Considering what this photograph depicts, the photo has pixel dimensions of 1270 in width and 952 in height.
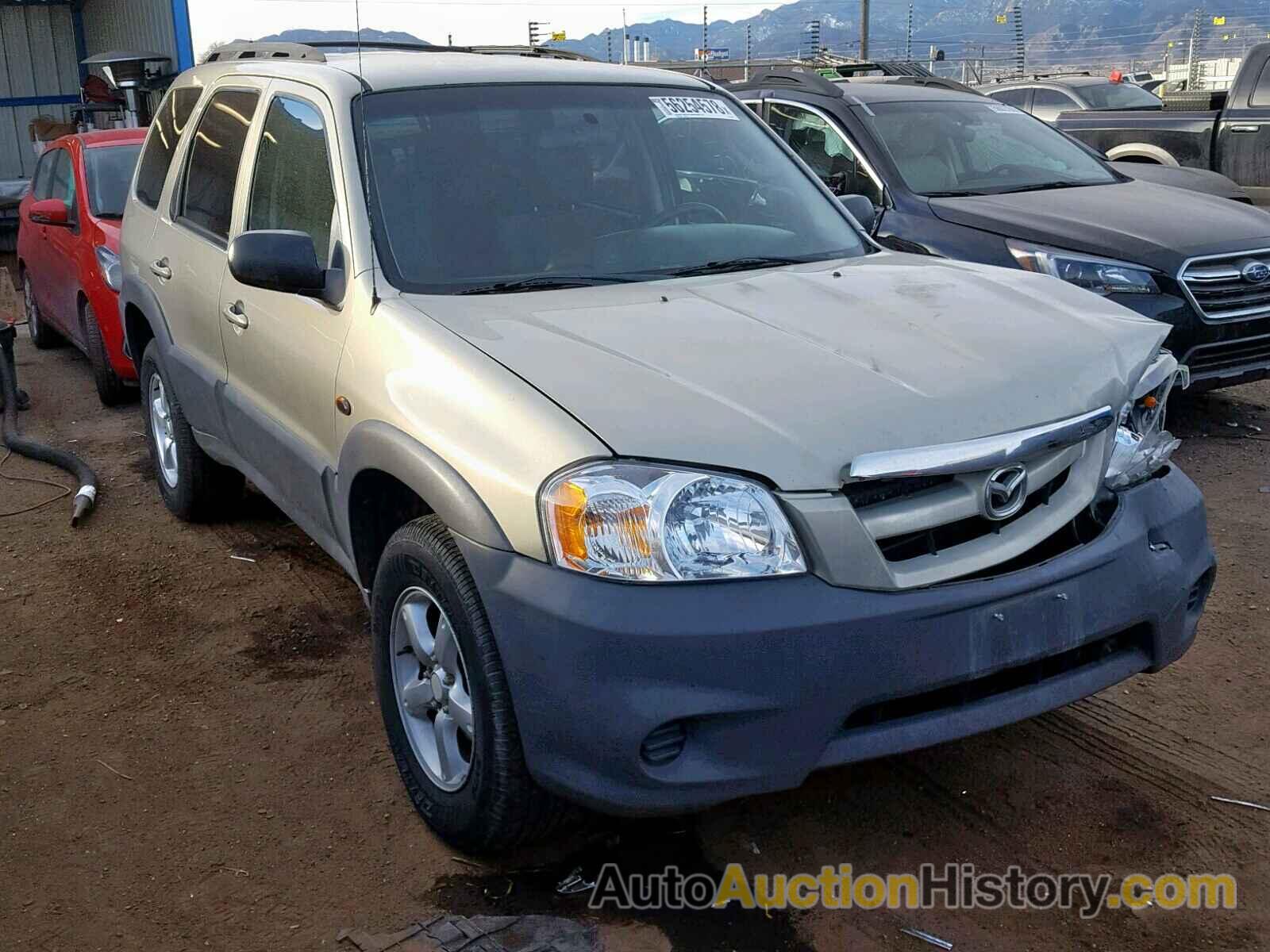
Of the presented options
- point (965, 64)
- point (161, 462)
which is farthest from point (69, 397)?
point (965, 64)

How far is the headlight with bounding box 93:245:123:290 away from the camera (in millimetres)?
7086

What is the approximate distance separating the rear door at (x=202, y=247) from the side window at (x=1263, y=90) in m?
9.74

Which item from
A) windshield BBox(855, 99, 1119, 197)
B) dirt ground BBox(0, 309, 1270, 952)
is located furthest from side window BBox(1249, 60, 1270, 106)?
dirt ground BBox(0, 309, 1270, 952)

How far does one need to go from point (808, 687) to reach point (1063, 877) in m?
0.93

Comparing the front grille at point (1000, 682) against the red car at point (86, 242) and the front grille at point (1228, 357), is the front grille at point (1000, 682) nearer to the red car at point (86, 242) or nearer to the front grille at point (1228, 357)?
the front grille at point (1228, 357)

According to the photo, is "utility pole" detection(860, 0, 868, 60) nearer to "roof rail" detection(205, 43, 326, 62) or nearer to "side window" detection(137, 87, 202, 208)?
"side window" detection(137, 87, 202, 208)

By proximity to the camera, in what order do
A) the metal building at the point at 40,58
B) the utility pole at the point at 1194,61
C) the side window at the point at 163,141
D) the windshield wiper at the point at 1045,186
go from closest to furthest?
the side window at the point at 163,141 < the windshield wiper at the point at 1045,186 < the metal building at the point at 40,58 < the utility pole at the point at 1194,61

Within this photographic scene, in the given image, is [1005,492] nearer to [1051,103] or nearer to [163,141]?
[163,141]

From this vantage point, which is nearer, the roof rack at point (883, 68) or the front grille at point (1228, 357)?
the front grille at point (1228, 357)

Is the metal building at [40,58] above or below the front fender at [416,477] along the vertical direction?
above

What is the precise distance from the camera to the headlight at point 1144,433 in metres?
3.04

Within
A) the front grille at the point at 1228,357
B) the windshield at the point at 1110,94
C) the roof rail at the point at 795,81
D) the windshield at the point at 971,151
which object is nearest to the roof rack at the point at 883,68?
the roof rail at the point at 795,81

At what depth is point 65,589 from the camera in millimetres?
4949

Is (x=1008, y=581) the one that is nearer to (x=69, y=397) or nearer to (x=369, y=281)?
→ (x=369, y=281)
